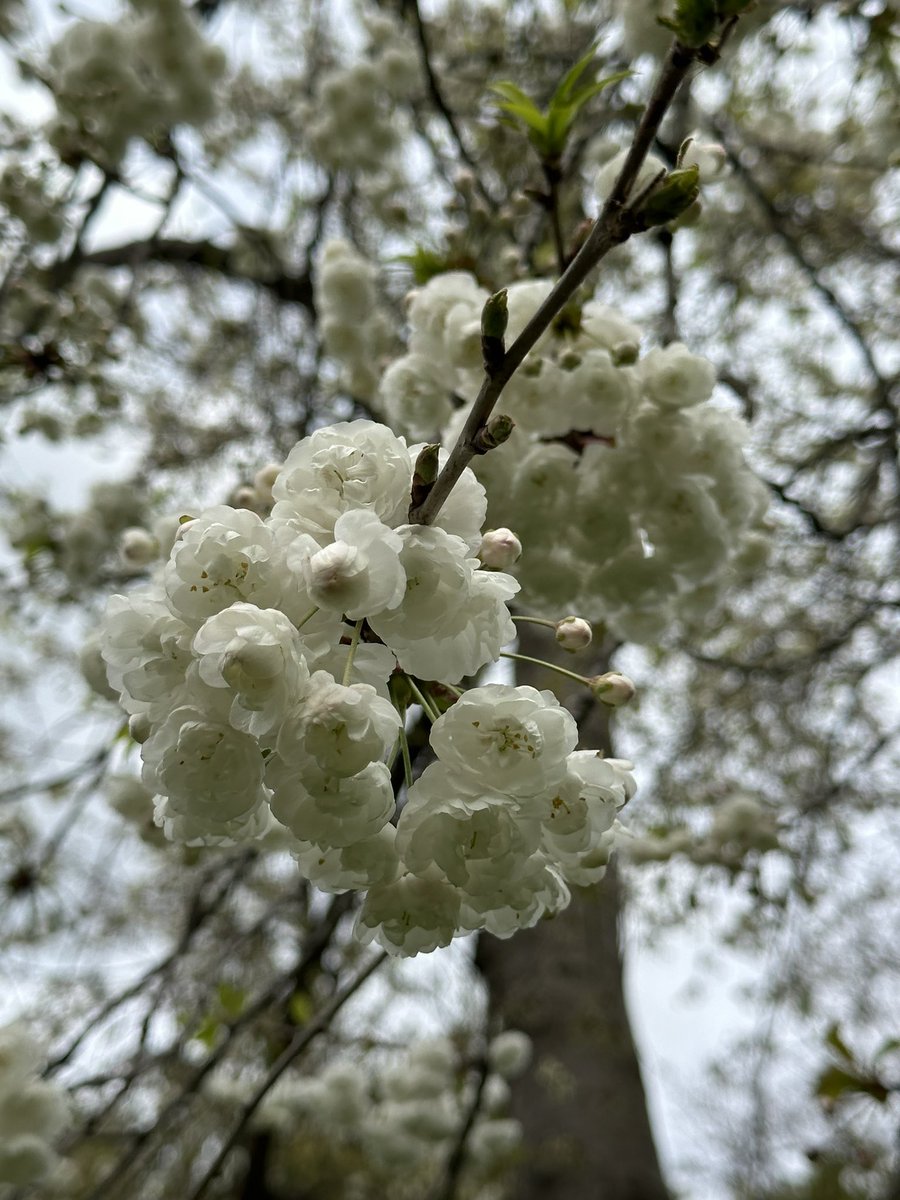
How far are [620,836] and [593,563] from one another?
58 cm

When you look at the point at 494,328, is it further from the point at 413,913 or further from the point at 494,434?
the point at 413,913

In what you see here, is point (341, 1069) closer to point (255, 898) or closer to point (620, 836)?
point (255, 898)

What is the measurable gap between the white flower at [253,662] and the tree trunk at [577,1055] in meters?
2.26

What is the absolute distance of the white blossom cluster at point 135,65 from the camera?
325cm

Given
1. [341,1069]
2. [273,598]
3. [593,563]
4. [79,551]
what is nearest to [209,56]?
[79,551]

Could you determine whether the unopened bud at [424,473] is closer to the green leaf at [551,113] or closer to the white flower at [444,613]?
the white flower at [444,613]

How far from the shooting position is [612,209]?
0.81 metres

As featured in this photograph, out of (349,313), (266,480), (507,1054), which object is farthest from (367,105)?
(507,1054)

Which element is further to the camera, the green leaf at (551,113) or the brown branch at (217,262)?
the brown branch at (217,262)

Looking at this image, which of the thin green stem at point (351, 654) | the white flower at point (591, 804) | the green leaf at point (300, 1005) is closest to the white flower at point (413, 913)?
the white flower at point (591, 804)

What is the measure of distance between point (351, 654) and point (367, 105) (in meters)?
3.69

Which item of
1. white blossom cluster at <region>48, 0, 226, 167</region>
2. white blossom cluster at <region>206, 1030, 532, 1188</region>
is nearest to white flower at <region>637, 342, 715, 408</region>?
white blossom cluster at <region>48, 0, 226, 167</region>

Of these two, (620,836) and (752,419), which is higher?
(752,419)

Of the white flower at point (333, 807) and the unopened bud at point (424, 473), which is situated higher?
the unopened bud at point (424, 473)
